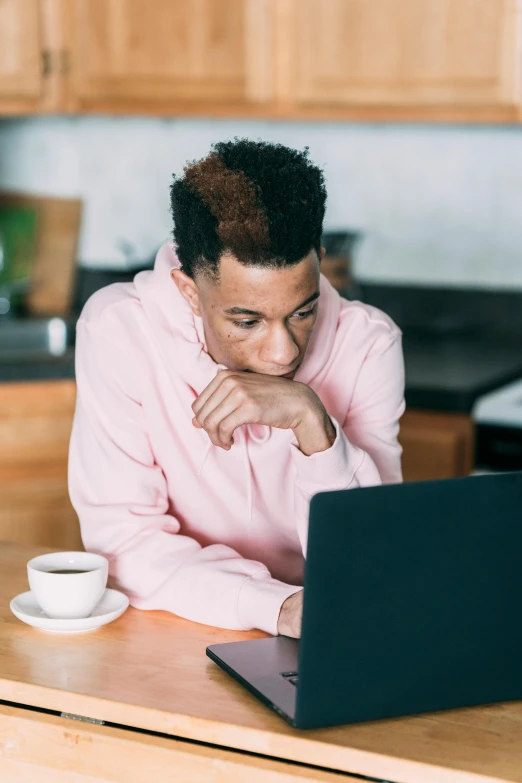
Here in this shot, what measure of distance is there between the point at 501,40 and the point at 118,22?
1.08 metres

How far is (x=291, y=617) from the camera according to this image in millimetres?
1252

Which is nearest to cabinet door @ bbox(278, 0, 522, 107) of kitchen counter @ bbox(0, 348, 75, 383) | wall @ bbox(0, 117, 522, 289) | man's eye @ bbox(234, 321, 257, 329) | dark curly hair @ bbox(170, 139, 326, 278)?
wall @ bbox(0, 117, 522, 289)

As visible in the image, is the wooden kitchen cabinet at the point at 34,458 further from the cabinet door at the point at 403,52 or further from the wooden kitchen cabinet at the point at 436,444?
the cabinet door at the point at 403,52

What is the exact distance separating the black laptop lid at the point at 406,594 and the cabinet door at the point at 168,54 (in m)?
2.15

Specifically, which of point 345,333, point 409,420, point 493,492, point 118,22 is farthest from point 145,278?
point 118,22

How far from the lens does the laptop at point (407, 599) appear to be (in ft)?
3.25

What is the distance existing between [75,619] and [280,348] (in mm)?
409

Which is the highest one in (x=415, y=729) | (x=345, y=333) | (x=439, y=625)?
(x=345, y=333)

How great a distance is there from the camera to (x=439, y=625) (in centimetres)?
104

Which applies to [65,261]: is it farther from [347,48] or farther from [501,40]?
[501,40]

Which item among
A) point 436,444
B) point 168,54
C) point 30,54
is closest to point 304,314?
point 436,444

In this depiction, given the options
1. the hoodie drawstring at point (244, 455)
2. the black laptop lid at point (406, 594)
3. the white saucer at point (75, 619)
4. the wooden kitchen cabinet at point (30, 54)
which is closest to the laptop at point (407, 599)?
the black laptop lid at point (406, 594)

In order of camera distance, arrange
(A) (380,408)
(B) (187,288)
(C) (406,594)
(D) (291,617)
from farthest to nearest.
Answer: (A) (380,408) → (B) (187,288) → (D) (291,617) → (C) (406,594)

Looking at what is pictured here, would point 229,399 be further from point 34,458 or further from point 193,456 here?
point 34,458
